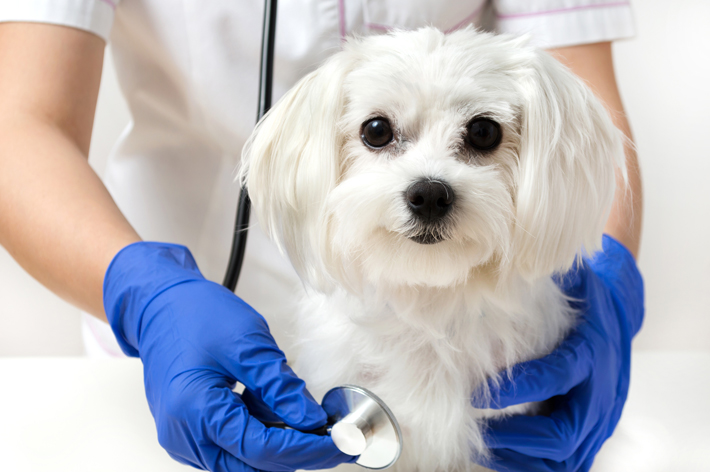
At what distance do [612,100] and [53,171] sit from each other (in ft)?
2.85

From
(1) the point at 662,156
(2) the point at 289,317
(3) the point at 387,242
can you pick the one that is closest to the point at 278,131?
(3) the point at 387,242

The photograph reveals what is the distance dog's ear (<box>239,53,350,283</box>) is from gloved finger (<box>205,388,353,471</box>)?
0.58 ft

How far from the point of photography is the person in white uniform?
2.16 feet

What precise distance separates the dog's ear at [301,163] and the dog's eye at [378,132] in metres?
0.04

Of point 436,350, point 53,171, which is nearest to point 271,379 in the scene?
point 436,350

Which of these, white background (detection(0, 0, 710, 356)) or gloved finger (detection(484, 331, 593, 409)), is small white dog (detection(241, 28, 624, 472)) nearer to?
gloved finger (detection(484, 331, 593, 409))

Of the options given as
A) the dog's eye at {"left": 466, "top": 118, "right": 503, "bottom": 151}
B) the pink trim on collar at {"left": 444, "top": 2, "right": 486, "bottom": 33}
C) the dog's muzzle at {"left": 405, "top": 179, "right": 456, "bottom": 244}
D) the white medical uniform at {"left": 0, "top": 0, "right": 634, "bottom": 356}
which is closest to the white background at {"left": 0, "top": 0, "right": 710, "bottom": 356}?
the white medical uniform at {"left": 0, "top": 0, "right": 634, "bottom": 356}

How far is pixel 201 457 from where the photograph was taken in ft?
2.14

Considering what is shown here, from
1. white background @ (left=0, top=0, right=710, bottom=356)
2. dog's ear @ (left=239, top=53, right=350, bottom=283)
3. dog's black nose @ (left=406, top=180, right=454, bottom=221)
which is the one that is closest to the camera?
dog's black nose @ (left=406, top=180, right=454, bottom=221)

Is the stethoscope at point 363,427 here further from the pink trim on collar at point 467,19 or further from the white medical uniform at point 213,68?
the pink trim on collar at point 467,19

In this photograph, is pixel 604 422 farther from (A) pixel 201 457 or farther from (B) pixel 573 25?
(B) pixel 573 25

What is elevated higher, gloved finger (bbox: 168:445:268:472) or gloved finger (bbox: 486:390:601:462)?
gloved finger (bbox: 486:390:601:462)

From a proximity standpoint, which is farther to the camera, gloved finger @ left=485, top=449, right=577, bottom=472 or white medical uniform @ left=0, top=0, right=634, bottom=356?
white medical uniform @ left=0, top=0, right=634, bottom=356

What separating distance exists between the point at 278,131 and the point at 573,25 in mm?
617
